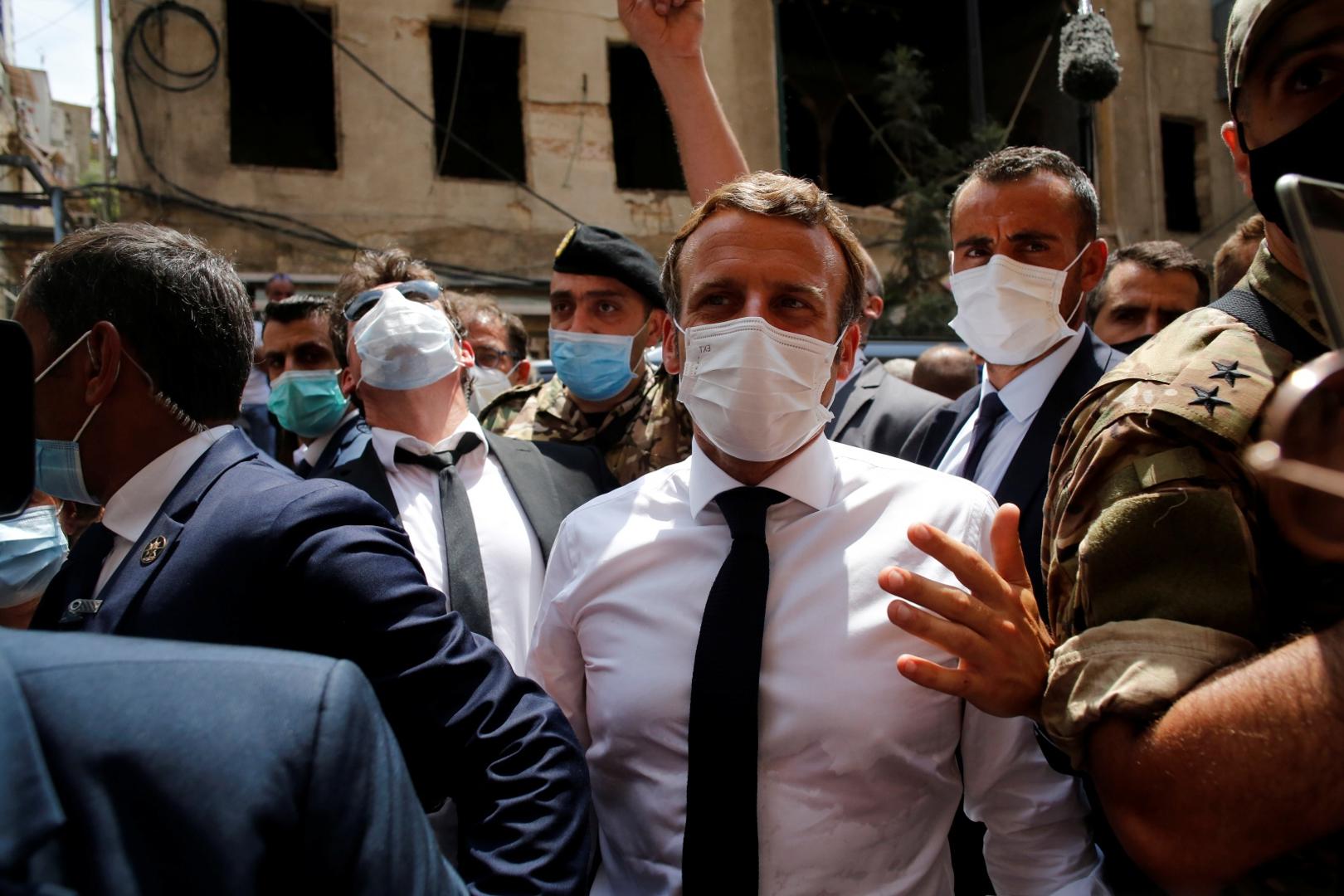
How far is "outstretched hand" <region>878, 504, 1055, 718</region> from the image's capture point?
4.09ft

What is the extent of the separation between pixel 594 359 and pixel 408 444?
898 millimetres

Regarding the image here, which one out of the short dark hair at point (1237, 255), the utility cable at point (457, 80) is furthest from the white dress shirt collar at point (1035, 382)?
the utility cable at point (457, 80)

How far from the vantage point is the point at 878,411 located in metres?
3.40

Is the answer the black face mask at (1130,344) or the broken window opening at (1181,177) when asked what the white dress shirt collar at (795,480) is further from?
the broken window opening at (1181,177)

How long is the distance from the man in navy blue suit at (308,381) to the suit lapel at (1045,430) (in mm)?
2605

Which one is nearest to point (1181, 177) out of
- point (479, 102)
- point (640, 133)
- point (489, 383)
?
point (640, 133)

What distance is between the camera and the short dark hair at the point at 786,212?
6.38ft

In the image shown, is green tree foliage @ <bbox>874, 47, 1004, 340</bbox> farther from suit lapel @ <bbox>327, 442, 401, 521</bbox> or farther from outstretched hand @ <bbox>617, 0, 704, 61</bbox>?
suit lapel @ <bbox>327, 442, 401, 521</bbox>

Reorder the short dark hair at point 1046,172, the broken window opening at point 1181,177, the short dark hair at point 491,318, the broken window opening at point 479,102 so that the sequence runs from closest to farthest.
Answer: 1. the short dark hair at point 1046,172
2. the short dark hair at point 491,318
3. the broken window opening at point 479,102
4. the broken window opening at point 1181,177

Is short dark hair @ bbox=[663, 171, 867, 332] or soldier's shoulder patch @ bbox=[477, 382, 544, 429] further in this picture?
soldier's shoulder patch @ bbox=[477, 382, 544, 429]

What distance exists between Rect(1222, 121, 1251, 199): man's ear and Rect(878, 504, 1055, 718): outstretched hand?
65cm

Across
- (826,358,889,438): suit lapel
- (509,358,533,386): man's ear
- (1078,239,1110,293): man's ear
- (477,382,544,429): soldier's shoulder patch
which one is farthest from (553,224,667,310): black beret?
(1078,239,1110,293): man's ear

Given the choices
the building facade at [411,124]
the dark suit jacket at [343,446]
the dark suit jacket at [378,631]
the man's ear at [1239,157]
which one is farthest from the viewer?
the building facade at [411,124]

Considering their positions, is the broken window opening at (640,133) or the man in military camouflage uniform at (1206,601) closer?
the man in military camouflage uniform at (1206,601)
